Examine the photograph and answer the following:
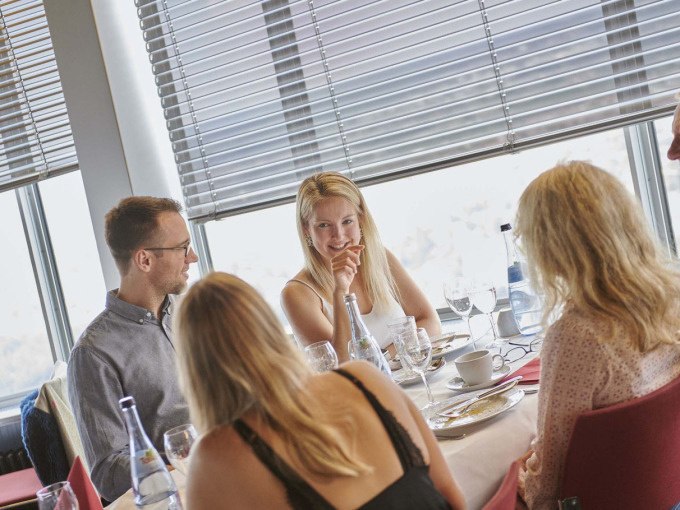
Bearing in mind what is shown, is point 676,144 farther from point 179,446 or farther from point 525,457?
point 179,446

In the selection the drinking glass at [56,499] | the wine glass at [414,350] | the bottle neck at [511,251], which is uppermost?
the bottle neck at [511,251]

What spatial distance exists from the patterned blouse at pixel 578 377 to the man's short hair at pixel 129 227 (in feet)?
4.60

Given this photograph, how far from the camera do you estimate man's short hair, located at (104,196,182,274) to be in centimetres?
246

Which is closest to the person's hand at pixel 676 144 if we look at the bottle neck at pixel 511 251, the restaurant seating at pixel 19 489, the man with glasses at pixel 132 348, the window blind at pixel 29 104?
the bottle neck at pixel 511 251

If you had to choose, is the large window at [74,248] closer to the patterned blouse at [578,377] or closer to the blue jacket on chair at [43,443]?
the blue jacket on chair at [43,443]

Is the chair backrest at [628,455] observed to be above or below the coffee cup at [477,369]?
below

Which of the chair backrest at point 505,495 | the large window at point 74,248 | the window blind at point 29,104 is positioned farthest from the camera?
the large window at point 74,248

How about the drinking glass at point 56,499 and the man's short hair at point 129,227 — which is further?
the man's short hair at point 129,227

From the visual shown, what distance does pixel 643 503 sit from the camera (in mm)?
1494

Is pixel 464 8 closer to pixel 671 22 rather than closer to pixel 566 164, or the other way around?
pixel 671 22

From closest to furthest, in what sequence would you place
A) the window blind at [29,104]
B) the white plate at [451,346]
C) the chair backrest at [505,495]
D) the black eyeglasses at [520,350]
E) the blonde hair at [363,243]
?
1. the chair backrest at [505,495]
2. the black eyeglasses at [520,350]
3. the white plate at [451,346]
4. the blonde hair at [363,243]
5. the window blind at [29,104]

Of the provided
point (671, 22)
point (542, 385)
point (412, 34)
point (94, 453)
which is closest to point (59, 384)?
point (94, 453)

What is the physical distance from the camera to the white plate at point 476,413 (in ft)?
5.47

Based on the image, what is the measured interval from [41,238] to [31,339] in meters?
0.59
